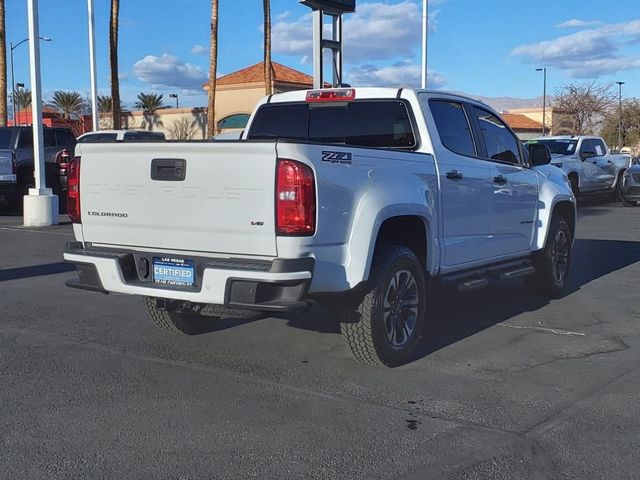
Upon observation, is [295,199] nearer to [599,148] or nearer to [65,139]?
[65,139]

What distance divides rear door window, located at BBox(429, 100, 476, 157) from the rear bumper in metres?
2.26

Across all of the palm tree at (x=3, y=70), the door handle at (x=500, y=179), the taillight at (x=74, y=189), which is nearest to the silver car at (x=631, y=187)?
the door handle at (x=500, y=179)

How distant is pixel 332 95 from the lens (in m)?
6.62

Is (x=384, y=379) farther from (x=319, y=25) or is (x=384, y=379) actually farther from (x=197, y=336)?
(x=319, y=25)

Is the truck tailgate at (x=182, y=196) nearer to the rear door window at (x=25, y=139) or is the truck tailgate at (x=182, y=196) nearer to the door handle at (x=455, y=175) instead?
the door handle at (x=455, y=175)

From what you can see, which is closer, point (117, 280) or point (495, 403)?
point (495, 403)

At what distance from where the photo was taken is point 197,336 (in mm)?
6543

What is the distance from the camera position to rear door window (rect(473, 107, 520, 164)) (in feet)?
23.2

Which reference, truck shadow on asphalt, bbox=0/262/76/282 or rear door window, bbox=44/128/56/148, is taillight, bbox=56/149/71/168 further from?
truck shadow on asphalt, bbox=0/262/76/282

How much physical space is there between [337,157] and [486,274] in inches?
101

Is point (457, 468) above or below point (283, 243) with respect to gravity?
below

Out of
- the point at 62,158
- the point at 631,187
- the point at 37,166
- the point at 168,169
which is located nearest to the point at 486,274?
the point at 168,169

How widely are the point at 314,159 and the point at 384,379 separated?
1.71 m

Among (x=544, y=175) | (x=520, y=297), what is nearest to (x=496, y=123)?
(x=544, y=175)
